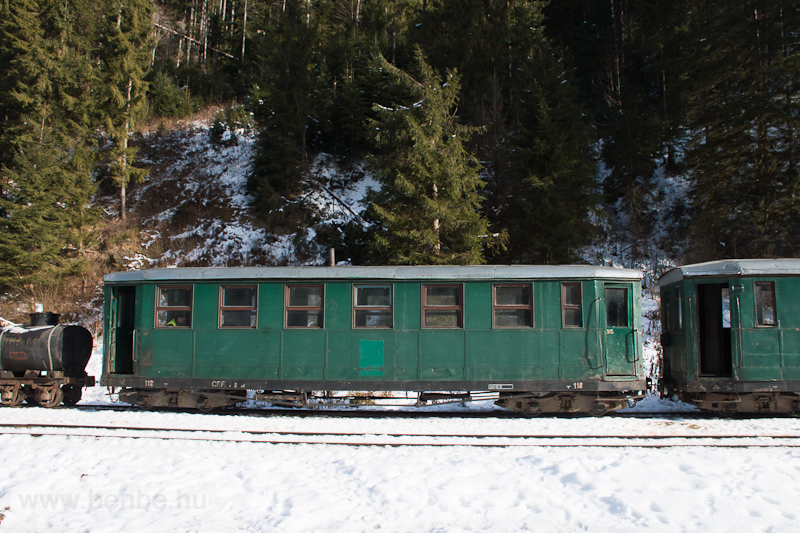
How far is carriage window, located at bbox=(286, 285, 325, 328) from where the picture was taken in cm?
974

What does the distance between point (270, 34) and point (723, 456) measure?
40.4m

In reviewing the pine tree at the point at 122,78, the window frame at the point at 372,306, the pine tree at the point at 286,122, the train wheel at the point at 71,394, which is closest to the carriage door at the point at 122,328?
the train wheel at the point at 71,394

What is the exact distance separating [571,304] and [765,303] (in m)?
3.76

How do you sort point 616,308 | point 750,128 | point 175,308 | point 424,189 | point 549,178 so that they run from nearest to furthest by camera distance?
point 616,308, point 175,308, point 424,189, point 750,128, point 549,178

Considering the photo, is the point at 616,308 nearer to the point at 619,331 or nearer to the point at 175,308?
the point at 619,331

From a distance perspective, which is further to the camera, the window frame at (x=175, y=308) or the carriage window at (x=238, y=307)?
the window frame at (x=175, y=308)

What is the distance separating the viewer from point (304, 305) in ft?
32.2

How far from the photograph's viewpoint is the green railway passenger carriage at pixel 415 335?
9.34m

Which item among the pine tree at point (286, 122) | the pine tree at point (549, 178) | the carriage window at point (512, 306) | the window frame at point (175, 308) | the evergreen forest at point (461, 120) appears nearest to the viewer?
the carriage window at point (512, 306)

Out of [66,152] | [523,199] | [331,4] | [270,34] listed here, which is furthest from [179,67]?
[523,199]

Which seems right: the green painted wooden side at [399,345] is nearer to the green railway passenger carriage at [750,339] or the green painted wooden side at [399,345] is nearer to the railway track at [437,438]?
the green railway passenger carriage at [750,339]

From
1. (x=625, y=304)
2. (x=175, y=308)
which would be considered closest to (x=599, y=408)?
(x=625, y=304)

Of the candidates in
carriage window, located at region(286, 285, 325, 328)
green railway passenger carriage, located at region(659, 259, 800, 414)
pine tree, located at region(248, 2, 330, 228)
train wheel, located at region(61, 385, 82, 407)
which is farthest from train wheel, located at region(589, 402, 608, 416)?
pine tree, located at region(248, 2, 330, 228)

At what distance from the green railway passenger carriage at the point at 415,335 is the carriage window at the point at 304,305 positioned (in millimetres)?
21
